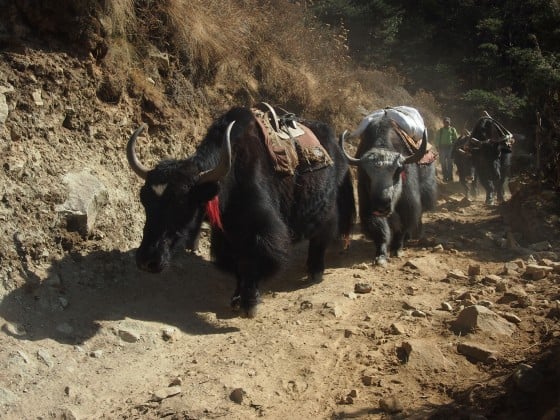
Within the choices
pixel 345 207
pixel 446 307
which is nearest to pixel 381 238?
pixel 345 207

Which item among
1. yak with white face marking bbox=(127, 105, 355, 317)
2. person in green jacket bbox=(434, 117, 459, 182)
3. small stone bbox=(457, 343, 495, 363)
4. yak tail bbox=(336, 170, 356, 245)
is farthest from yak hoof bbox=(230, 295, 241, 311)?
person in green jacket bbox=(434, 117, 459, 182)

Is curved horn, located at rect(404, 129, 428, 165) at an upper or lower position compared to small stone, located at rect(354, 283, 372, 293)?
upper

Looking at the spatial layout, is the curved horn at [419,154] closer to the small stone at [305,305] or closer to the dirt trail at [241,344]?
the dirt trail at [241,344]

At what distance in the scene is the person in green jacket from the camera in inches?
564

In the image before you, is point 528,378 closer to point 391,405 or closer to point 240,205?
point 391,405

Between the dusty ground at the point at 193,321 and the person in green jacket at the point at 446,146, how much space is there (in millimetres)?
7810

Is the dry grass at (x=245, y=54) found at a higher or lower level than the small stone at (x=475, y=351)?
higher

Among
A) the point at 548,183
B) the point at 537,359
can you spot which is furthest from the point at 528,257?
the point at 537,359

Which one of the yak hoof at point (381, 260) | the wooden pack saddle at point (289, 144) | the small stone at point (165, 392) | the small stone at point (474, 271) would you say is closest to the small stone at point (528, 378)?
the small stone at point (165, 392)

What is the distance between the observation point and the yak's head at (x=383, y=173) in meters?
6.70

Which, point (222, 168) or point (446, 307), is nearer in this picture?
point (222, 168)

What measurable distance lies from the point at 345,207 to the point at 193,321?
2.60 metres

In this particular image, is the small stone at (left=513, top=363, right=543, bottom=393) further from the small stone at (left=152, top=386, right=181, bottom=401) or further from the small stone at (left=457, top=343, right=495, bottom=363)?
the small stone at (left=152, top=386, right=181, bottom=401)

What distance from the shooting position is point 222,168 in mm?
4715
